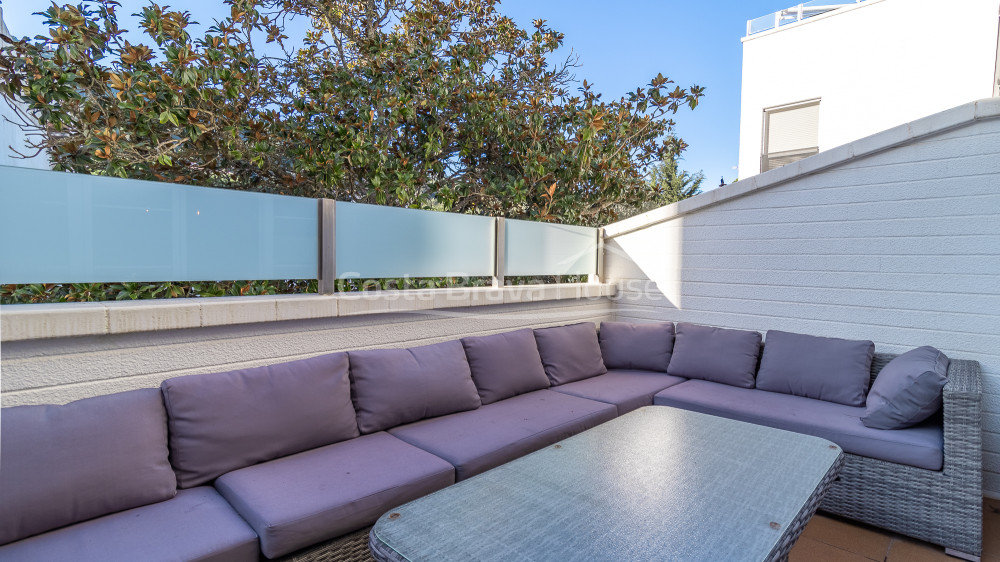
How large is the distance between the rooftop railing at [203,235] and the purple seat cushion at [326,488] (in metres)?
0.98

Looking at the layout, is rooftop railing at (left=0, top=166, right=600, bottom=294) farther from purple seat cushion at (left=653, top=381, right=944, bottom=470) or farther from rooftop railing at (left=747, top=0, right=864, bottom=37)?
rooftop railing at (left=747, top=0, right=864, bottom=37)

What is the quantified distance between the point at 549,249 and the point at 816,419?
2312 mm

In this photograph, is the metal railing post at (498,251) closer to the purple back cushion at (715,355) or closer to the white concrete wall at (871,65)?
the purple back cushion at (715,355)

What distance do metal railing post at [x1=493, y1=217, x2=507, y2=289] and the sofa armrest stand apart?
2.69 meters

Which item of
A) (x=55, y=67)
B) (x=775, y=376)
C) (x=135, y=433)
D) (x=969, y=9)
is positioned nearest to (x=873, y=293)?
(x=775, y=376)

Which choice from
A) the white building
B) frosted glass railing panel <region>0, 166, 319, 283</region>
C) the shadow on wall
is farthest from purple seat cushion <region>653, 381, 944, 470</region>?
the white building

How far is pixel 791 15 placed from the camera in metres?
7.88

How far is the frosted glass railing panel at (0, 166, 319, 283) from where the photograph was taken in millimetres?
1915

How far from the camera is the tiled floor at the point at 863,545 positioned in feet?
7.57

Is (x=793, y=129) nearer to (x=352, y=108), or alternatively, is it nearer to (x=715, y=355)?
(x=715, y=355)

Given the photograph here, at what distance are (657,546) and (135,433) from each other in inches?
73.9

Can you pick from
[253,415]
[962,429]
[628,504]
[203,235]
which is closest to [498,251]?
[203,235]

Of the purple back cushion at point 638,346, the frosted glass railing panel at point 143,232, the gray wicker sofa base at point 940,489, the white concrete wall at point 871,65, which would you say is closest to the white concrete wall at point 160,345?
the frosted glass railing panel at point 143,232

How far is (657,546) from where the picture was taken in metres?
1.37
